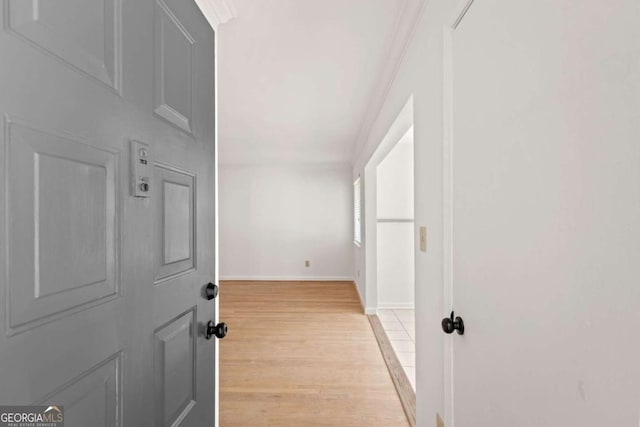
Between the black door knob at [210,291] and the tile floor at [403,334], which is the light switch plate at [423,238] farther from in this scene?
the tile floor at [403,334]

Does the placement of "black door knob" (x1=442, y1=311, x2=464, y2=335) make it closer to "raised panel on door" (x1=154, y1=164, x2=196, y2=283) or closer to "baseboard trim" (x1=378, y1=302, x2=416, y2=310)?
"raised panel on door" (x1=154, y1=164, x2=196, y2=283)

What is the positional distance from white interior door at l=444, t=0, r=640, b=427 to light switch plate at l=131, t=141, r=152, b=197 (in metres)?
0.94

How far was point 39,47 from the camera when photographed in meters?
0.53

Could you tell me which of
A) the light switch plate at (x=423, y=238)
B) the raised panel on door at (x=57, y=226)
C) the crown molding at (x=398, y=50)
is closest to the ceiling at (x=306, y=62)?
→ the crown molding at (x=398, y=50)

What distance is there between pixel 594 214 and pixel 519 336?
0.36 meters

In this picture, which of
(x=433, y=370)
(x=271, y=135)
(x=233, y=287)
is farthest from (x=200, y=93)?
(x=233, y=287)

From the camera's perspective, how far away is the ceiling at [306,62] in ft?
5.25

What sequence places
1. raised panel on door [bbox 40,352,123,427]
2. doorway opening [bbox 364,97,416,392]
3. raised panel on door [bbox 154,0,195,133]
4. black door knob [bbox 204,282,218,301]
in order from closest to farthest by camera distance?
raised panel on door [bbox 40,352,123,427] → raised panel on door [bbox 154,0,195,133] → black door knob [bbox 204,282,218,301] → doorway opening [bbox 364,97,416,392]

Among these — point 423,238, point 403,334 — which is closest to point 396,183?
point 403,334

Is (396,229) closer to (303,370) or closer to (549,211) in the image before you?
(303,370)

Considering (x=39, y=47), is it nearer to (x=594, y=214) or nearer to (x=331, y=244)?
(x=594, y=214)

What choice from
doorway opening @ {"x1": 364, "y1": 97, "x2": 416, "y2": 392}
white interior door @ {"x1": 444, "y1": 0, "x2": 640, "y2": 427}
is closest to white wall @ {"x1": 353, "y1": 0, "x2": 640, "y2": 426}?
white interior door @ {"x1": 444, "y1": 0, "x2": 640, "y2": 427}

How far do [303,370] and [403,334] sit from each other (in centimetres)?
136

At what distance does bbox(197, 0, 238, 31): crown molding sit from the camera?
1.25m
